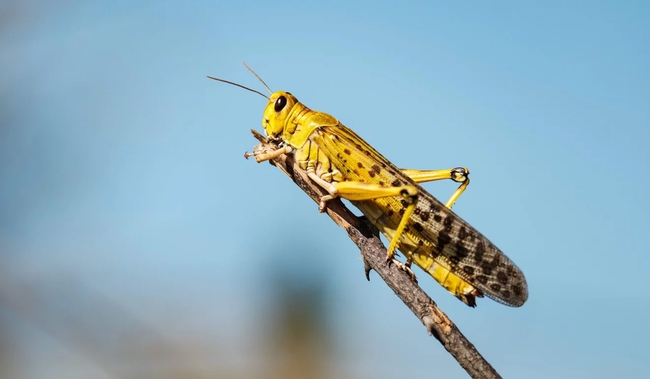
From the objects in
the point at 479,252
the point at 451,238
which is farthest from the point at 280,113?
the point at 479,252

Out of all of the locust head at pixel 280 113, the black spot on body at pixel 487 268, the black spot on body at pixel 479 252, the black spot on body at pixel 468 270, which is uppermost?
the locust head at pixel 280 113

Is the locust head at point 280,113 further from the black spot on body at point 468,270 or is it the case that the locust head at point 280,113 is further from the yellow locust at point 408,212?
the black spot on body at point 468,270

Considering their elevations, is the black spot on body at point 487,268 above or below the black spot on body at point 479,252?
below

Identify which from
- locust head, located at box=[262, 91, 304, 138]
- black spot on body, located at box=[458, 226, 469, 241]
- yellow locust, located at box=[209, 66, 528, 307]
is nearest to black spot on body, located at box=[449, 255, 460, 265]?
yellow locust, located at box=[209, 66, 528, 307]

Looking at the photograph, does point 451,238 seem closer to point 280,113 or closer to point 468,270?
point 468,270

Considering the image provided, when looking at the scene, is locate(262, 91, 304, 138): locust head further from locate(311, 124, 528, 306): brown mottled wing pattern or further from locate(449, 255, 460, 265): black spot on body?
locate(449, 255, 460, 265): black spot on body

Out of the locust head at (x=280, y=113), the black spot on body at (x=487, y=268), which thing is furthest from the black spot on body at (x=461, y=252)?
the locust head at (x=280, y=113)

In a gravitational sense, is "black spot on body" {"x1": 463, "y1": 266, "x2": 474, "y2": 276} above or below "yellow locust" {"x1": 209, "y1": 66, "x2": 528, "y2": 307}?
below

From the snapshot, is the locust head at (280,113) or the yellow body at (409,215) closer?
the yellow body at (409,215)

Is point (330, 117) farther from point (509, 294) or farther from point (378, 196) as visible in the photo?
point (509, 294)
